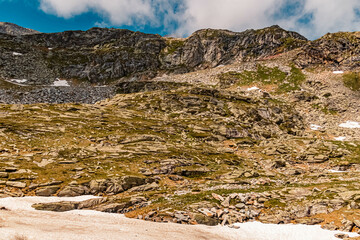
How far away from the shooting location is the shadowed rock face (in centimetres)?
14375

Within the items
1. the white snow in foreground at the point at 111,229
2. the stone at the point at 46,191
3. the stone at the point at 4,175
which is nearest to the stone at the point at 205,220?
the white snow in foreground at the point at 111,229

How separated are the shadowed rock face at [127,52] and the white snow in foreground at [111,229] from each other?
13515 centimetres

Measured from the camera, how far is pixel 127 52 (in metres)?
164

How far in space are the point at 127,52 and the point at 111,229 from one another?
164 meters

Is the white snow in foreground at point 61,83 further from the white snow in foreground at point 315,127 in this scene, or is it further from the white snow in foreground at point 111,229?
the white snow in foreground at point 315,127

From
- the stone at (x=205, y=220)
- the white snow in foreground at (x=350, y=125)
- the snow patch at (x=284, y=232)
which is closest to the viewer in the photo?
the snow patch at (x=284, y=232)

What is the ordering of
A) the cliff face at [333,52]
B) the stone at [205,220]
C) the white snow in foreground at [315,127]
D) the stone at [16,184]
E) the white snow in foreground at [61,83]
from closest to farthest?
the stone at [205,220] < the stone at [16,184] < the white snow in foreground at [315,127] < the cliff face at [333,52] < the white snow in foreground at [61,83]

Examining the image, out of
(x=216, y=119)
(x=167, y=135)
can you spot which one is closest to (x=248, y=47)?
(x=216, y=119)

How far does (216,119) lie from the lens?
220ft

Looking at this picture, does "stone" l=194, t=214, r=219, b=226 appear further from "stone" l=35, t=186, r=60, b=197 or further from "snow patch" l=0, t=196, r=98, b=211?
"stone" l=35, t=186, r=60, b=197

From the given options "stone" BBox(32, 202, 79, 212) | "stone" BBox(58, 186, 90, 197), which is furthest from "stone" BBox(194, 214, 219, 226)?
"stone" BBox(58, 186, 90, 197)

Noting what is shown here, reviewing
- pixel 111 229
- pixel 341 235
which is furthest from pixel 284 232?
pixel 111 229

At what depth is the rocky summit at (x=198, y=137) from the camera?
21.5 m

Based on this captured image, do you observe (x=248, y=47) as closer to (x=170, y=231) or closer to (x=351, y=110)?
(x=351, y=110)
